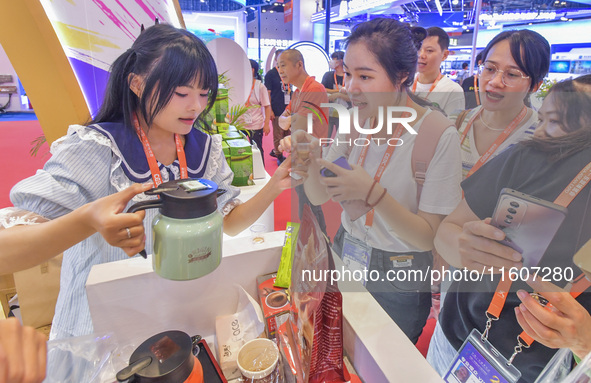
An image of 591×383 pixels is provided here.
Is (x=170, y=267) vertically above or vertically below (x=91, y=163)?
below

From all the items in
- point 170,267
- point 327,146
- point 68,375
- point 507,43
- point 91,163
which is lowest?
point 68,375

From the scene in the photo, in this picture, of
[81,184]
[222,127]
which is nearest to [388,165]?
[81,184]

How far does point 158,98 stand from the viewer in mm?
995

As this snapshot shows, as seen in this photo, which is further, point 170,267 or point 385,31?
point 170,267

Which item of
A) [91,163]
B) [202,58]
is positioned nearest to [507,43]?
[202,58]

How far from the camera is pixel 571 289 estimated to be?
410 mm

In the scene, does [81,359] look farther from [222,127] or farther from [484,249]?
[222,127]

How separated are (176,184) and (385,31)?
461mm

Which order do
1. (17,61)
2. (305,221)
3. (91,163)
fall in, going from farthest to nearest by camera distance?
(17,61), (91,163), (305,221)

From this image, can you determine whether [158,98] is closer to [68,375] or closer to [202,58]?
[202,58]

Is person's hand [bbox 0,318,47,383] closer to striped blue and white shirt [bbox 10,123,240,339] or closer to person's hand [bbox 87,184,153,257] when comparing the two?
person's hand [bbox 87,184,153,257]

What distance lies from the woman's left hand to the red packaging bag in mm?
61

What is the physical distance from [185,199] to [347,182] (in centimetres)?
30

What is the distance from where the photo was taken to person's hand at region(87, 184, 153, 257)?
67 cm
